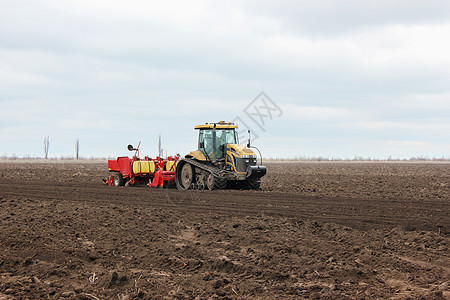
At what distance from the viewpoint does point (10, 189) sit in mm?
18703

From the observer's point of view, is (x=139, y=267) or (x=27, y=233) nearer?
(x=139, y=267)

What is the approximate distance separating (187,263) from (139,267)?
0.85 m

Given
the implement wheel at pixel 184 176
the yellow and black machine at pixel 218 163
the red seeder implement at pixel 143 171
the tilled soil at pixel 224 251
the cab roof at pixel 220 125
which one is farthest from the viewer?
the red seeder implement at pixel 143 171

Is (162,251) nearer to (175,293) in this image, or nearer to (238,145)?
(175,293)

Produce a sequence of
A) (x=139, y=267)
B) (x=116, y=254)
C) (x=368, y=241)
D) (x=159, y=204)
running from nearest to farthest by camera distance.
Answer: (x=139, y=267) → (x=116, y=254) → (x=368, y=241) → (x=159, y=204)

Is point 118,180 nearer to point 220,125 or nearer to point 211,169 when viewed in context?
point 211,169

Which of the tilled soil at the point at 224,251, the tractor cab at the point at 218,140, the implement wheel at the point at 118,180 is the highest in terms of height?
the tractor cab at the point at 218,140

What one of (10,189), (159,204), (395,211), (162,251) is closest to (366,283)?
(162,251)

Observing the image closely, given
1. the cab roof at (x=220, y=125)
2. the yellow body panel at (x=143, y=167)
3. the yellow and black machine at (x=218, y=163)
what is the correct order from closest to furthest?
the yellow and black machine at (x=218, y=163) → the cab roof at (x=220, y=125) → the yellow body panel at (x=143, y=167)

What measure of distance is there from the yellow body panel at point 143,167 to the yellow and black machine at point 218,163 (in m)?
1.91

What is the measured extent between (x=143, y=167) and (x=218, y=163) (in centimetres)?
Result: 418

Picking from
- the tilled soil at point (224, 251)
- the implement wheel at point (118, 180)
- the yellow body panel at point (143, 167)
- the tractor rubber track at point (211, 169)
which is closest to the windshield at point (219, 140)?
the tractor rubber track at point (211, 169)

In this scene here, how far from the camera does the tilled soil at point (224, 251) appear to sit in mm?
6969

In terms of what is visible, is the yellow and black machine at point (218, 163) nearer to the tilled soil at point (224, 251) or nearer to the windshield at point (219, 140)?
the windshield at point (219, 140)
